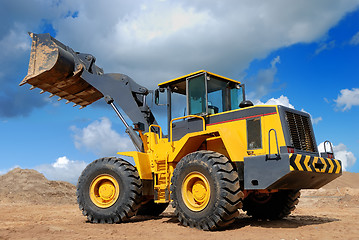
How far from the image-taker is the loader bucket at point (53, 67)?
374 inches

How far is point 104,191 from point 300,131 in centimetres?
486

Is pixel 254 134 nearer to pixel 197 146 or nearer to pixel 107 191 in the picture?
pixel 197 146

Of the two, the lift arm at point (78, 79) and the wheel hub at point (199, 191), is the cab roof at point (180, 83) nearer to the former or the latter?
the lift arm at point (78, 79)

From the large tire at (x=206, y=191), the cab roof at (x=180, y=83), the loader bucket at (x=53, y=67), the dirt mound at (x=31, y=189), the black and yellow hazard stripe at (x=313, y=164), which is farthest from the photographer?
the dirt mound at (x=31, y=189)

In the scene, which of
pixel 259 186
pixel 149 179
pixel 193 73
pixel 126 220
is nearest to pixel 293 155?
pixel 259 186

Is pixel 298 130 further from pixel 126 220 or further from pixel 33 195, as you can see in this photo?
pixel 33 195

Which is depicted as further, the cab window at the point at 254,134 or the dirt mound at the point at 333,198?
the dirt mound at the point at 333,198

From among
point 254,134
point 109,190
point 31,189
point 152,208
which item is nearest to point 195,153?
point 254,134

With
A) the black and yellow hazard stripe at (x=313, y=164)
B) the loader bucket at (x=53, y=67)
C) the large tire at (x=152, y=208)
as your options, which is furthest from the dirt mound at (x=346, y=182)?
the loader bucket at (x=53, y=67)

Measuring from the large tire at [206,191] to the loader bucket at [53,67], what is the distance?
4.49 metres

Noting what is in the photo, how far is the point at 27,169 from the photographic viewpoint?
73.5ft

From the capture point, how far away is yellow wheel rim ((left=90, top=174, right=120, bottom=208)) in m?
8.62

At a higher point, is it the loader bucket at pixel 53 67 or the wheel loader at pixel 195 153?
the loader bucket at pixel 53 67

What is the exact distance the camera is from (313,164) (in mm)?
6805
